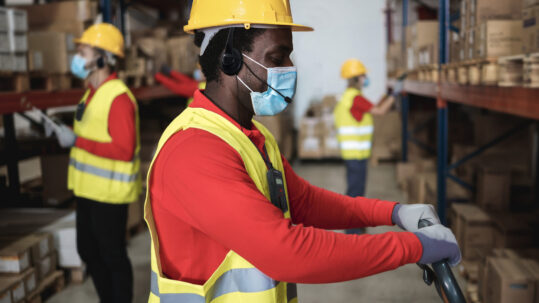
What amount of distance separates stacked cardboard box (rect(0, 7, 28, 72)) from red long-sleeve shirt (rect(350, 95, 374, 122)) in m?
3.76

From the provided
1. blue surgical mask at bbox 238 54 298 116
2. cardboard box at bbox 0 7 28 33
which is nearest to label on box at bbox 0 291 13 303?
cardboard box at bbox 0 7 28 33

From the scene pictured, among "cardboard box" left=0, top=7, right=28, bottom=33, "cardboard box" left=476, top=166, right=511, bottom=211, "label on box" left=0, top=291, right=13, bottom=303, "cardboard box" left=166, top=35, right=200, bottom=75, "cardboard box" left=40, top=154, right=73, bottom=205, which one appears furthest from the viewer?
"cardboard box" left=166, top=35, right=200, bottom=75

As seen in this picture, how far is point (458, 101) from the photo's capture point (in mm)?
4602

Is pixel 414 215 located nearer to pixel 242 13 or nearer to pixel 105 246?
pixel 242 13

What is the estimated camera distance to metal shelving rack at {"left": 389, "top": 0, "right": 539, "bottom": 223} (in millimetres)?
2928

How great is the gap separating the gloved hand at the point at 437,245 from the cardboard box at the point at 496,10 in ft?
10.9

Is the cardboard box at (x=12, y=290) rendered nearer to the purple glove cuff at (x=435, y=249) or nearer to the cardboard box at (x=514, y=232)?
the purple glove cuff at (x=435, y=249)

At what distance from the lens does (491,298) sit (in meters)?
3.53

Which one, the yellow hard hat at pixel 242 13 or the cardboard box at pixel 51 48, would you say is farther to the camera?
the cardboard box at pixel 51 48

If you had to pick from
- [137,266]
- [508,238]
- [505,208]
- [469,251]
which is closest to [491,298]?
[508,238]

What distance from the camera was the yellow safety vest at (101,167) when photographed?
3375 mm

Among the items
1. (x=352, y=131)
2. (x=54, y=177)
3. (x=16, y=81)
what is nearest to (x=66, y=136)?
(x=16, y=81)

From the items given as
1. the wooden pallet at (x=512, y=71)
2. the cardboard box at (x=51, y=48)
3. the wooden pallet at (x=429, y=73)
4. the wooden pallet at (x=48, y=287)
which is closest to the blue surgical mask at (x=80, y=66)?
the cardboard box at (x=51, y=48)

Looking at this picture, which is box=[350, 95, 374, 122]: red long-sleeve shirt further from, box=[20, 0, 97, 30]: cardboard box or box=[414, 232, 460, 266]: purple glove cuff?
box=[414, 232, 460, 266]: purple glove cuff
